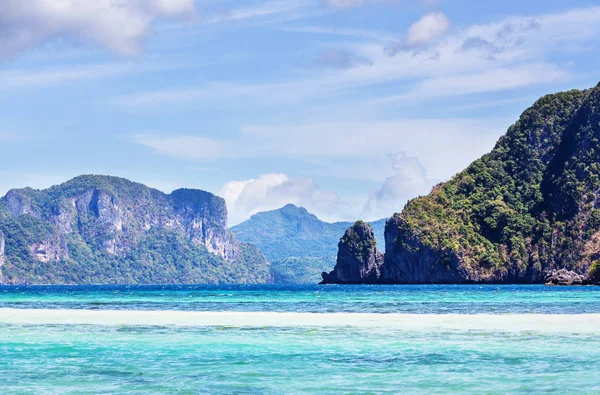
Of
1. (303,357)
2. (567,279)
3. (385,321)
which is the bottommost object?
(303,357)

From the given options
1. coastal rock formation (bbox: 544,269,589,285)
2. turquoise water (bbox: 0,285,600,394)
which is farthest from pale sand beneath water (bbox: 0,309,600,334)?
coastal rock formation (bbox: 544,269,589,285)

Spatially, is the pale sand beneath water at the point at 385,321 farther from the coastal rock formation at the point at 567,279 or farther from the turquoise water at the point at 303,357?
the coastal rock formation at the point at 567,279

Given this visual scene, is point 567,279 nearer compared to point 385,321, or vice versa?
point 385,321

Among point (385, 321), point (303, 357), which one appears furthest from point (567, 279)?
point (303, 357)

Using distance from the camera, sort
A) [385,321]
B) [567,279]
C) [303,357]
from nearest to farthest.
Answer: [303,357] < [385,321] < [567,279]

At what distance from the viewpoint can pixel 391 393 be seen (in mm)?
19266

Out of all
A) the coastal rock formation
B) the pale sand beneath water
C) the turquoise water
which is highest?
the coastal rock formation

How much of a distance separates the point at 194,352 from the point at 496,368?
10437 millimetres

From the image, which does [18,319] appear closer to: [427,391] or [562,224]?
[427,391]

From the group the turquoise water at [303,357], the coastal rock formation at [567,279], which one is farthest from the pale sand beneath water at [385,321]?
the coastal rock formation at [567,279]

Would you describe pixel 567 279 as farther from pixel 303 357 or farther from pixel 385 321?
pixel 303 357

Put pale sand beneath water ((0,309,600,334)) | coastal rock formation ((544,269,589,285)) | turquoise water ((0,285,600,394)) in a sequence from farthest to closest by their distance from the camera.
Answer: coastal rock formation ((544,269,589,285)), pale sand beneath water ((0,309,600,334)), turquoise water ((0,285,600,394))

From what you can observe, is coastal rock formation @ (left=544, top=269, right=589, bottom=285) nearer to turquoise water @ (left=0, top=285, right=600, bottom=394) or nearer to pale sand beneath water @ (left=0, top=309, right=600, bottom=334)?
pale sand beneath water @ (left=0, top=309, right=600, bottom=334)

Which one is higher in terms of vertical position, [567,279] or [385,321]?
[567,279]
